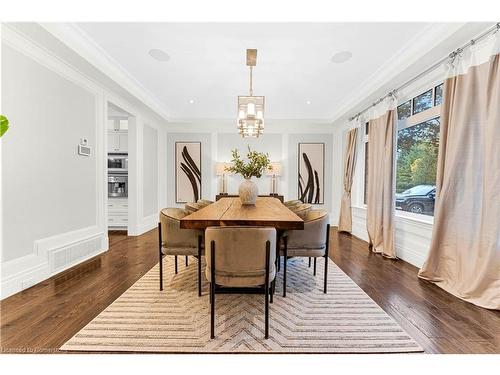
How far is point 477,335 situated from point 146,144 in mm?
6009

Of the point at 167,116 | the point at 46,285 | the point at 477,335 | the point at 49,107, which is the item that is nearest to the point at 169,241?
the point at 46,285

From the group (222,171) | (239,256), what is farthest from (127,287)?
(222,171)

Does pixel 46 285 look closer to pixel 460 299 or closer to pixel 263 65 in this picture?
pixel 263 65

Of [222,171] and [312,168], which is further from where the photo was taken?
[312,168]

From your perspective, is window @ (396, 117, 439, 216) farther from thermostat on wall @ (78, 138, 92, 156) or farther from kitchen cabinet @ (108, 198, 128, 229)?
kitchen cabinet @ (108, 198, 128, 229)

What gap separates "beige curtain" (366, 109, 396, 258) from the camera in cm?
376

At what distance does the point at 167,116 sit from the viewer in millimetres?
6051

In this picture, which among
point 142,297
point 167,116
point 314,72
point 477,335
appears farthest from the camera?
Answer: point 167,116

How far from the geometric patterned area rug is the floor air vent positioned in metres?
1.16

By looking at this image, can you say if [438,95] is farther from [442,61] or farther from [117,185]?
[117,185]

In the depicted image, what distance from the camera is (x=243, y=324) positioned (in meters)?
1.98

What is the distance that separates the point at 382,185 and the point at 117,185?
17.5ft

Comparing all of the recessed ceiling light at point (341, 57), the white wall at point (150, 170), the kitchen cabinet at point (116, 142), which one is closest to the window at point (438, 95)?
the recessed ceiling light at point (341, 57)
